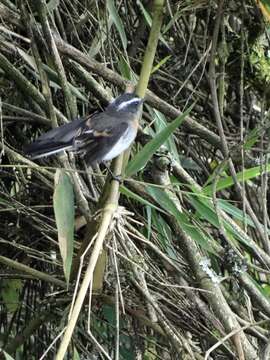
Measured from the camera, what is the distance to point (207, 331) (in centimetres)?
159

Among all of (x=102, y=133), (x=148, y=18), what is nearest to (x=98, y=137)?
(x=102, y=133)

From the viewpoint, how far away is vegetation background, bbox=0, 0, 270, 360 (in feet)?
5.08

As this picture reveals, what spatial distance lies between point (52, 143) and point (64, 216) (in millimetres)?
142

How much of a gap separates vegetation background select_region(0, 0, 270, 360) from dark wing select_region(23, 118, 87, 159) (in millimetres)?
44

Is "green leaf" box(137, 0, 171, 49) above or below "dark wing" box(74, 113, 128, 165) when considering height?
above

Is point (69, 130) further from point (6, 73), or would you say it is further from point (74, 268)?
point (6, 73)

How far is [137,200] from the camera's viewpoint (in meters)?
1.68

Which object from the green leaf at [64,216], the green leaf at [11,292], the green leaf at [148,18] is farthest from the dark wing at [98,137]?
the green leaf at [11,292]

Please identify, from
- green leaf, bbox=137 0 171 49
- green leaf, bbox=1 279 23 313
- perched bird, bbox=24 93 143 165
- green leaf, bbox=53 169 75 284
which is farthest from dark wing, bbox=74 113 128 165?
green leaf, bbox=1 279 23 313

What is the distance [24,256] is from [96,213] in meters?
0.61

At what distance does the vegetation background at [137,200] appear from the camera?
1547mm

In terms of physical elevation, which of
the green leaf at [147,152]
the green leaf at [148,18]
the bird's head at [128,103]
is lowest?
the green leaf at [147,152]

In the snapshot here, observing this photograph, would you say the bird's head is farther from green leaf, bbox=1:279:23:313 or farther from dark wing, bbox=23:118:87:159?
green leaf, bbox=1:279:23:313

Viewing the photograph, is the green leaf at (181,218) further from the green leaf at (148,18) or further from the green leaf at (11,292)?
the green leaf at (11,292)
